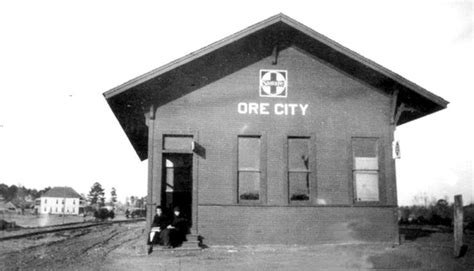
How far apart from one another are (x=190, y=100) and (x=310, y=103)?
11.7ft

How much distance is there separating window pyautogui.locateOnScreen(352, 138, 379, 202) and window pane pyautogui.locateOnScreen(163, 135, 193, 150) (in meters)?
4.91

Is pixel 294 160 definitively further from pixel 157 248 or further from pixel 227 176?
pixel 157 248

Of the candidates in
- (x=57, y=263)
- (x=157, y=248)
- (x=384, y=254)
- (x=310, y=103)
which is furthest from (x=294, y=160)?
(x=57, y=263)

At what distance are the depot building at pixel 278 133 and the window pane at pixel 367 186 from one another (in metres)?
0.03

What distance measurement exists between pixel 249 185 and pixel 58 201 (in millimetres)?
126909

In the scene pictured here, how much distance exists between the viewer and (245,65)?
46.6ft

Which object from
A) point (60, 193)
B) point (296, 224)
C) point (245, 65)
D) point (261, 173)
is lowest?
point (296, 224)

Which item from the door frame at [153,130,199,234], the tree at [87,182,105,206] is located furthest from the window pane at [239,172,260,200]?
the tree at [87,182,105,206]

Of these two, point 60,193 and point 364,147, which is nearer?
point 364,147

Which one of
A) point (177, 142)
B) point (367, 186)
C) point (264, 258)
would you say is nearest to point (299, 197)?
point (367, 186)

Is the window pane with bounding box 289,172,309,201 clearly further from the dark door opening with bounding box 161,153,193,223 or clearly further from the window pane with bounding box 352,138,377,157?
the dark door opening with bounding box 161,153,193,223

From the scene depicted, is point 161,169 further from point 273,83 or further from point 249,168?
point 273,83

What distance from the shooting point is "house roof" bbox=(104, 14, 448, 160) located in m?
13.5

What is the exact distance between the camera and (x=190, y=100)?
45.5 ft
